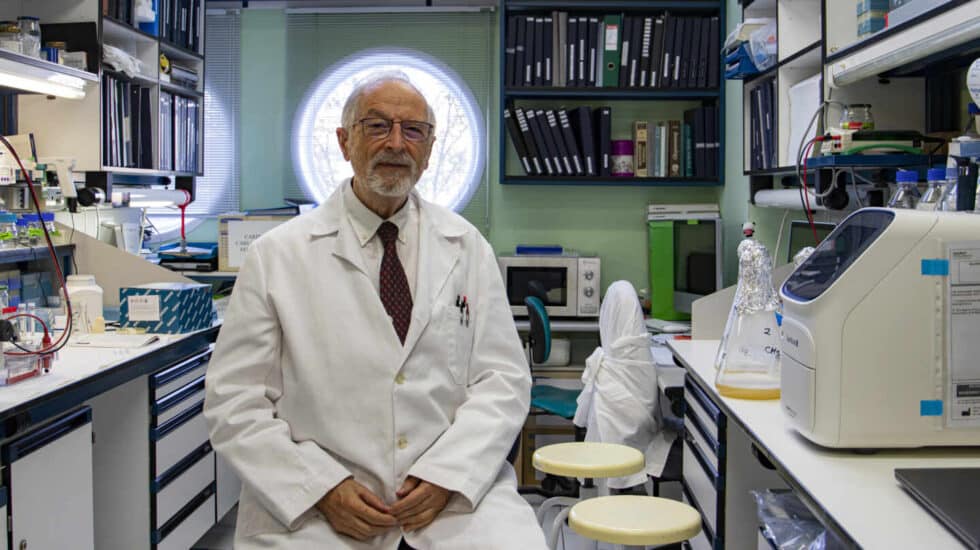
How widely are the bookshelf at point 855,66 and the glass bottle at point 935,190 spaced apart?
27 cm

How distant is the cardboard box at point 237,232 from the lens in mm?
4066

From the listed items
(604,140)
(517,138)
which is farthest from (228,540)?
(604,140)

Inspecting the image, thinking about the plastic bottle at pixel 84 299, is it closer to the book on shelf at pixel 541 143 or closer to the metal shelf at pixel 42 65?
the metal shelf at pixel 42 65

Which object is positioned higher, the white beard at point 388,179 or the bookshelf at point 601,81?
the bookshelf at point 601,81

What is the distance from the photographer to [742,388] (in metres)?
2.10

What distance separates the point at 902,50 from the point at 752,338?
2.40 ft

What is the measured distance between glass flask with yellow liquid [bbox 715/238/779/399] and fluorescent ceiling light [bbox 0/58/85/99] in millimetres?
2007

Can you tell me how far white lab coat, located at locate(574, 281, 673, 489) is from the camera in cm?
303

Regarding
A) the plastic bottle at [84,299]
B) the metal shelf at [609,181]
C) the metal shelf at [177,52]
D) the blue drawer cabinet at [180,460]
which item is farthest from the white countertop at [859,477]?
the metal shelf at [177,52]

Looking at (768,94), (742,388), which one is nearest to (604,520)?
(742,388)

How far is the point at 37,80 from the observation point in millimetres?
2748

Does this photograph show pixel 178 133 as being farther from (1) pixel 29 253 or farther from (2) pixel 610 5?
(2) pixel 610 5

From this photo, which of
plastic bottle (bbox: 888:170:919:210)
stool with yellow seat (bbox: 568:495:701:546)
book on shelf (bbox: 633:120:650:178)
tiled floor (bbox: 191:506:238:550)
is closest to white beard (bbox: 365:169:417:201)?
stool with yellow seat (bbox: 568:495:701:546)

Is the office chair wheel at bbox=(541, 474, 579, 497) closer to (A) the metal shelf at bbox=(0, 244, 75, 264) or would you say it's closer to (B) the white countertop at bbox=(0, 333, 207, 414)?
(B) the white countertop at bbox=(0, 333, 207, 414)
